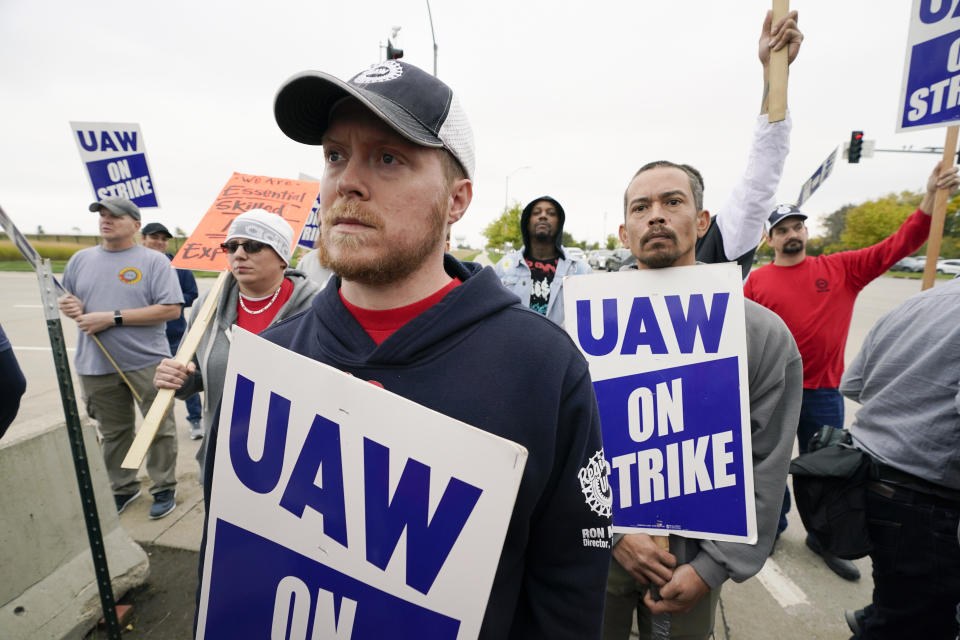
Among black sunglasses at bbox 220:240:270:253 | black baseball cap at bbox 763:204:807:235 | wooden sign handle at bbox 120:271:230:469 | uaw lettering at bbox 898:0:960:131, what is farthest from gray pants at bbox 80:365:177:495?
uaw lettering at bbox 898:0:960:131

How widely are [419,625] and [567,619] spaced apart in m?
0.37

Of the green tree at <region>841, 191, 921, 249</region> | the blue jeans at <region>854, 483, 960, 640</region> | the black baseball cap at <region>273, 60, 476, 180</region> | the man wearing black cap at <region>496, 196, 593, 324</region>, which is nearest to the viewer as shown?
the black baseball cap at <region>273, 60, 476, 180</region>

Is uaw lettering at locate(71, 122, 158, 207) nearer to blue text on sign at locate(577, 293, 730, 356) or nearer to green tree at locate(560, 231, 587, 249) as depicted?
blue text on sign at locate(577, 293, 730, 356)

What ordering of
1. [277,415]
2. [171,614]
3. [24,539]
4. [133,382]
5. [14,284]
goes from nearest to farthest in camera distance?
[277,415] → [24,539] → [171,614] → [133,382] → [14,284]

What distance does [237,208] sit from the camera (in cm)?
290

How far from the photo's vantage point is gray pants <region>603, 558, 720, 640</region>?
1.70 metres

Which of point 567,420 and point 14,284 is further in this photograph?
point 14,284

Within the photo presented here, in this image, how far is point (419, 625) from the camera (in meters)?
0.84

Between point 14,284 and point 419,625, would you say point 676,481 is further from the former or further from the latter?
point 14,284

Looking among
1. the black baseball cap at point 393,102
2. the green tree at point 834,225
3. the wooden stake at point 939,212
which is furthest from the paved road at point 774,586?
the green tree at point 834,225

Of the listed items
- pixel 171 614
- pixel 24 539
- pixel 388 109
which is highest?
pixel 388 109

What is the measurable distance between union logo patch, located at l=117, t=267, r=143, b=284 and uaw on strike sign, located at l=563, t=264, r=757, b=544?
3597mm

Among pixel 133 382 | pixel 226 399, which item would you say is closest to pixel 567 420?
pixel 226 399

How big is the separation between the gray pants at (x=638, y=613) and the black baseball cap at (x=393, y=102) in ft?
5.28
